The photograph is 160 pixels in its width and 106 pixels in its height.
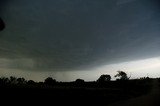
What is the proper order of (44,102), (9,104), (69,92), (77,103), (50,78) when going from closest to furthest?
(9,104) < (44,102) < (77,103) < (69,92) < (50,78)

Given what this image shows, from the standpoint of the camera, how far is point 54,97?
859 inches

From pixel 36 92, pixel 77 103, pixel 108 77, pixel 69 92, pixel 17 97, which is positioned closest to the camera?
pixel 17 97

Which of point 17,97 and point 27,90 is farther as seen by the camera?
point 27,90

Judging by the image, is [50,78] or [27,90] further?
[50,78]

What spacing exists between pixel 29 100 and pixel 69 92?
309 inches

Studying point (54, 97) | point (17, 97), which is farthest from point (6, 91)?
point (54, 97)

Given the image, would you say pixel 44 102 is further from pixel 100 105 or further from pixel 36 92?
pixel 100 105

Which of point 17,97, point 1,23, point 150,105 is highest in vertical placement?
point 1,23

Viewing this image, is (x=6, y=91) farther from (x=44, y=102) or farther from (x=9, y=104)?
(x=44, y=102)

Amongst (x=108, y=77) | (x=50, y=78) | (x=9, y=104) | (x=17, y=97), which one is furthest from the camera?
(x=108, y=77)

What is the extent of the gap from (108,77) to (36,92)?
139 m

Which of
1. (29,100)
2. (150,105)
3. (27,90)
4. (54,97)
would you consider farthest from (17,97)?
(150,105)

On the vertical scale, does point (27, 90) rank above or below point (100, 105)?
above

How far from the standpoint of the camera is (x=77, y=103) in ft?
74.3
